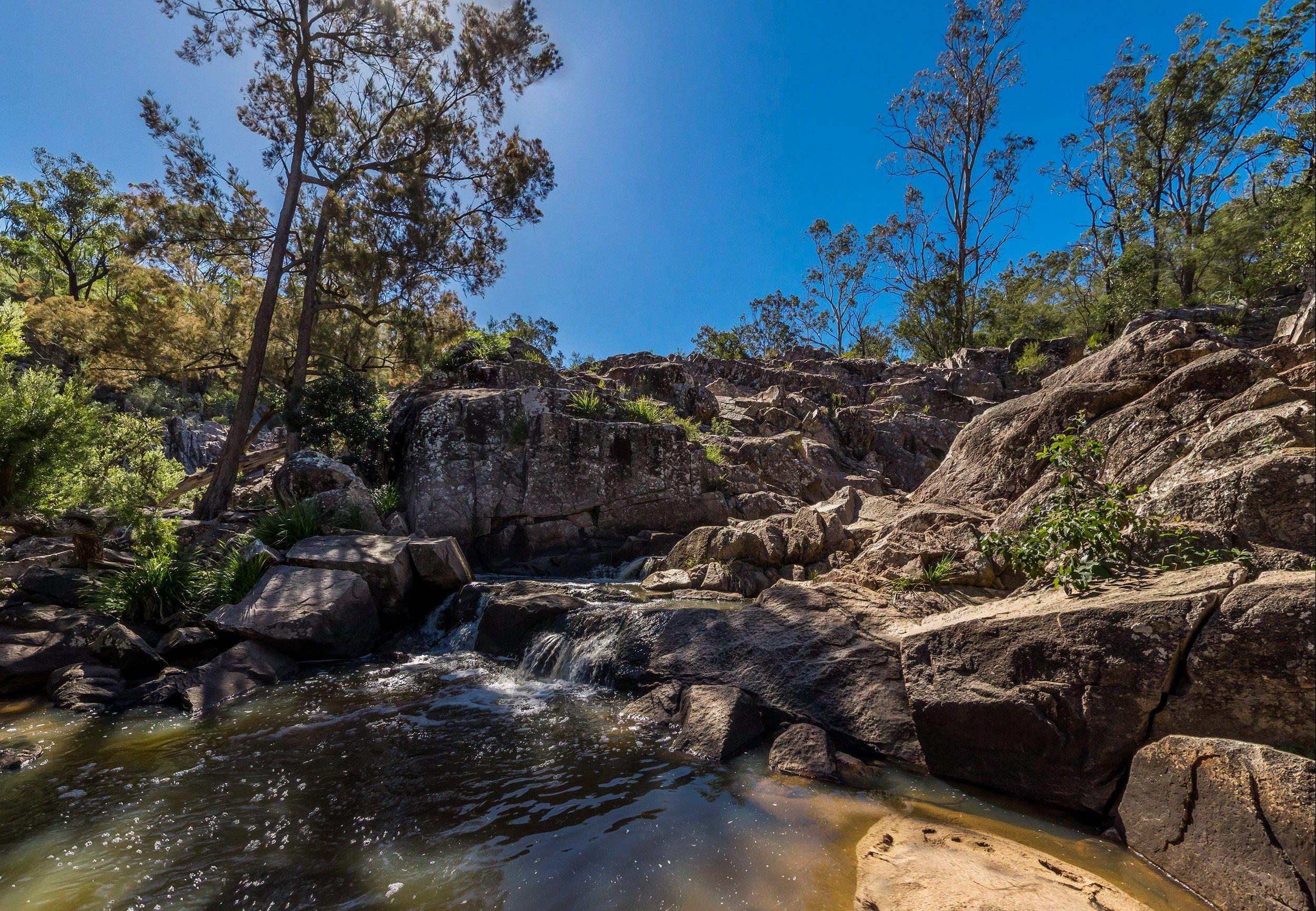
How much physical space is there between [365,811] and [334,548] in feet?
19.1

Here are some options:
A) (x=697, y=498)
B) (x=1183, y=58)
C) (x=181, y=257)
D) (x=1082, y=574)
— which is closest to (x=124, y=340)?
(x=181, y=257)

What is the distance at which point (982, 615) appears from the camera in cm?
419

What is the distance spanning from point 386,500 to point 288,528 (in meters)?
2.90

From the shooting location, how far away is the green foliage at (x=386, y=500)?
12.0m

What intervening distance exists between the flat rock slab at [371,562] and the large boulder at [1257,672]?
8.83 m

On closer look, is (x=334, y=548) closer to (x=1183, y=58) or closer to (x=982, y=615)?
(x=982, y=615)

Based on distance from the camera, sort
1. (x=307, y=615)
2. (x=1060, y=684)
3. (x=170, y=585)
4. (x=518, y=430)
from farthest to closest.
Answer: (x=518, y=430)
(x=170, y=585)
(x=307, y=615)
(x=1060, y=684)

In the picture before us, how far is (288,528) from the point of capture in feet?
30.6

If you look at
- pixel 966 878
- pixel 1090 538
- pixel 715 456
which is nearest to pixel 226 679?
pixel 966 878

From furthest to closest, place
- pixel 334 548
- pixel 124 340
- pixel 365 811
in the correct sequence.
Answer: pixel 124 340
pixel 334 548
pixel 365 811

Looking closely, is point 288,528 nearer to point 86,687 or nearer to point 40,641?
point 40,641

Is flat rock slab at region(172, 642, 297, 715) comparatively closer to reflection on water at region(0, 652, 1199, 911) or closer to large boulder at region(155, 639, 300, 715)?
large boulder at region(155, 639, 300, 715)

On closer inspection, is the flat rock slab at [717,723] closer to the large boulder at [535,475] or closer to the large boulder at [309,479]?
the large boulder at [535,475]

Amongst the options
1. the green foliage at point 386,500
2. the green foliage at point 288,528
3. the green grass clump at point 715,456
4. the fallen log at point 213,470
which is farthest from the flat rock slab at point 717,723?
the fallen log at point 213,470
